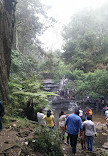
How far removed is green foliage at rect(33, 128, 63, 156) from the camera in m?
3.87

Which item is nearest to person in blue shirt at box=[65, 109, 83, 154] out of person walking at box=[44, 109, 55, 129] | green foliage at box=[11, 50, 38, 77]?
person walking at box=[44, 109, 55, 129]

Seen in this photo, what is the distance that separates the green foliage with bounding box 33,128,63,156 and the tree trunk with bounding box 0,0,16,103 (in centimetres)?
284

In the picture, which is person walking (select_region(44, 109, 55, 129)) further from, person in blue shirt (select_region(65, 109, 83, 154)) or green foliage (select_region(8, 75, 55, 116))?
person in blue shirt (select_region(65, 109, 83, 154))

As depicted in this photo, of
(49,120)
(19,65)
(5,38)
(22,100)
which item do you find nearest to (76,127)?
(49,120)

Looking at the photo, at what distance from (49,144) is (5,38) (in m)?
4.97

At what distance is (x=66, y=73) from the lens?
22.3 m

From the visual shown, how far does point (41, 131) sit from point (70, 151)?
1448mm

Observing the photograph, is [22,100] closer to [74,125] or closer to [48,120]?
[48,120]

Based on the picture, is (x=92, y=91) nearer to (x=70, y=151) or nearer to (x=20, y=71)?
(x=20, y=71)

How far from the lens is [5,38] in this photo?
6.43 m

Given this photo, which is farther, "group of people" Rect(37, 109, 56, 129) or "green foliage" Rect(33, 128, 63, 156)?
"group of people" Rect(37, 109, 56, 129)

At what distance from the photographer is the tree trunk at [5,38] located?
19.8ft

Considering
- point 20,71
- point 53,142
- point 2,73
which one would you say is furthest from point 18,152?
point 20,71

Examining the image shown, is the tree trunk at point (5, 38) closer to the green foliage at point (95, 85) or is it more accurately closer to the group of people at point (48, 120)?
the group of people at point (48, 120)
